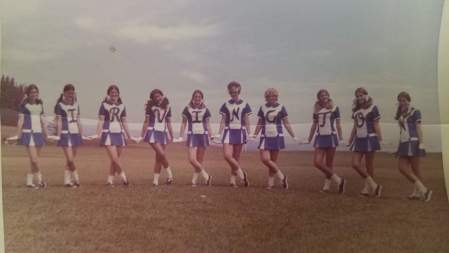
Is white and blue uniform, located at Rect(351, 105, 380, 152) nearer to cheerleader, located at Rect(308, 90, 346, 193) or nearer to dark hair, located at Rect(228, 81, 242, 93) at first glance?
Answer: cheerleader, located at Rect(308, 90, 346, 193)

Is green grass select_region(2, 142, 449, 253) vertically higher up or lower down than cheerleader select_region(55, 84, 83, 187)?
lower down

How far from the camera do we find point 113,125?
301 cm

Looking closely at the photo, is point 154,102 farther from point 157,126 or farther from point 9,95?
point 9,95

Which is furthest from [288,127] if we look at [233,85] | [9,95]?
[9,95]

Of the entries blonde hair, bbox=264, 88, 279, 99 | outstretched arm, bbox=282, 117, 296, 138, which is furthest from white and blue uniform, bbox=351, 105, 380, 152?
blonde hair, bbox=264, 88, 279, 99

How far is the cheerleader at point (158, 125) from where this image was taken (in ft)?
9.84

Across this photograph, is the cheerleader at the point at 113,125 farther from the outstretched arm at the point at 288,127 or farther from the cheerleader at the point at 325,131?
the cheerleader at the point at 325,131

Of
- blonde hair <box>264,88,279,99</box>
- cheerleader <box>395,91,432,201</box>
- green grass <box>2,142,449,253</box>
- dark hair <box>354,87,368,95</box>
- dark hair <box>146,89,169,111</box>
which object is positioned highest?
dark hair <box>354,87,368,95</box>

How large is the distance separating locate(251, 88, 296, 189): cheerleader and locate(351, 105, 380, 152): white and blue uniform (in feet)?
1.35

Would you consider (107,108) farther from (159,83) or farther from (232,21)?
(232,21)

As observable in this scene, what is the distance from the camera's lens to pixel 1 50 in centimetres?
292

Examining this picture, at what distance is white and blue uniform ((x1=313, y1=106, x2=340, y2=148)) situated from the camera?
2994mm

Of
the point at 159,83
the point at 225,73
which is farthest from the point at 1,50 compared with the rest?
the point at 225,73

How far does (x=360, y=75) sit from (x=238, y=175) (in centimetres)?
101
